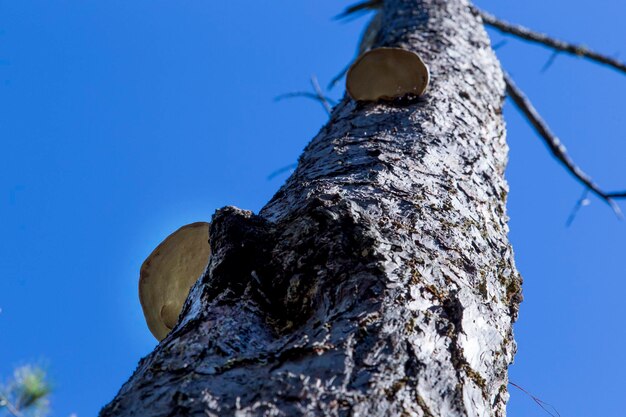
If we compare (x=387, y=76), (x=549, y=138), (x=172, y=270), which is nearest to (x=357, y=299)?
(x=172, y=270)

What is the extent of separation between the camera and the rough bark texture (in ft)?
3.88

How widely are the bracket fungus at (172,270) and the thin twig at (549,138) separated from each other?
10.6ft

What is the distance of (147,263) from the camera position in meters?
2.38

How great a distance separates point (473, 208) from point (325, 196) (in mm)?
546

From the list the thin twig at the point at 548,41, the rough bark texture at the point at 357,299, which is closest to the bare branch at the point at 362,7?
the thin twig at the point at 548,41

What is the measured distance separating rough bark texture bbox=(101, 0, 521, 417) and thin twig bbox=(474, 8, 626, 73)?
3741 mm

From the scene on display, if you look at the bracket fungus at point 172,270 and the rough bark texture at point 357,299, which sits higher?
the bracket fungus at point 172,270

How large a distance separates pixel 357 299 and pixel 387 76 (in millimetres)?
1728

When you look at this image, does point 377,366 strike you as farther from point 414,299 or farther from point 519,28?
point 519,28

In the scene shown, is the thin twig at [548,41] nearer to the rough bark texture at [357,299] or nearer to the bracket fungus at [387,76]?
the bracket fungus at [387,76]

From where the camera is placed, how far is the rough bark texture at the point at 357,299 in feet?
3.88

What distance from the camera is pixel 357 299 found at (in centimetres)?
141

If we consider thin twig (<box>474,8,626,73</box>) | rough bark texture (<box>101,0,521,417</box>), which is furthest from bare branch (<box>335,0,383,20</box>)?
rough bark texture (<box>101,0,521,417</box>)

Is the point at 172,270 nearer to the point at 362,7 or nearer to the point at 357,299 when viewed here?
the point at 357,299
